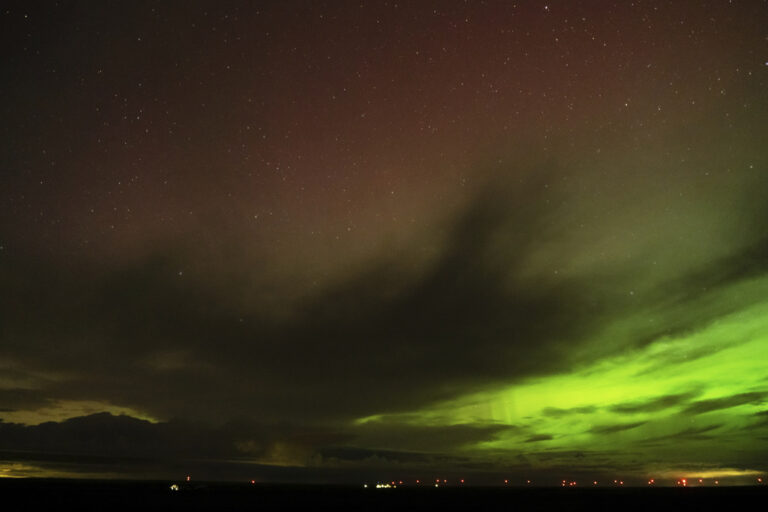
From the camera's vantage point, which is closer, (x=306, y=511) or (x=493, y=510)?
(x=306, y=511)

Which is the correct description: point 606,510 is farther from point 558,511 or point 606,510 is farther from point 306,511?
point 306,511

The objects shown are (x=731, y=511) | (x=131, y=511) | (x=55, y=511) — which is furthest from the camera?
(x=731, y=511)

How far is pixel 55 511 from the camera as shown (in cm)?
7594

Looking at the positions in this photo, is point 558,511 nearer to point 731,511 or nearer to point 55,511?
point 731,511

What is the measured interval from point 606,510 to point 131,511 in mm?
74388

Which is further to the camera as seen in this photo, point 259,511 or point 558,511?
point 558,511

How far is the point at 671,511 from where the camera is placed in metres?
96.8

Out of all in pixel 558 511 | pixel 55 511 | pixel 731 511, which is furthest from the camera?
pixel 558 511

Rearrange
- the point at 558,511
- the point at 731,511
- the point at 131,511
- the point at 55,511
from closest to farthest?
1. the point at 55,511
2. the point at 131,511
3. the point at 731,511
4. the point at 558,511

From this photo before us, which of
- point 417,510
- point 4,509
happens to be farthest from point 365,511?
point 4,509

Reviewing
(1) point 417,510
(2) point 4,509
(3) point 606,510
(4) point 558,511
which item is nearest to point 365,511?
(1) point 417,510

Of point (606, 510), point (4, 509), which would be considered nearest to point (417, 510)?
point (606, 510)

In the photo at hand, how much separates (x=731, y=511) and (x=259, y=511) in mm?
71338

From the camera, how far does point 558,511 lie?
306 ft
